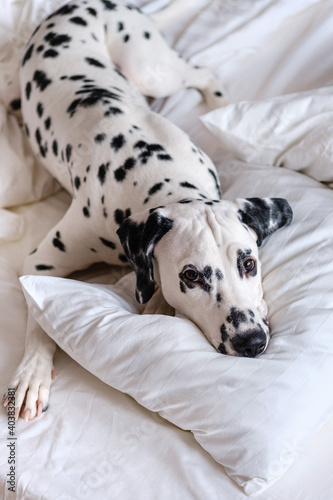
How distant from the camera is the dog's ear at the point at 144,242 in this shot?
64.2 inches

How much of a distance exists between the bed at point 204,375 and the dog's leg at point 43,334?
0.16 feet

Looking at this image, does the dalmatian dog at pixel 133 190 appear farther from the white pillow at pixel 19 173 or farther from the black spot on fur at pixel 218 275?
the white pillow at pixel 19 173

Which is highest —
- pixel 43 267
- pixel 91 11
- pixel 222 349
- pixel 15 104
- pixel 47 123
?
pixel 91 11

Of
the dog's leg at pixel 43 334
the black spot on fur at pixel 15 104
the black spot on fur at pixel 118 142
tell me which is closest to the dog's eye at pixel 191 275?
the dog's leg at pixel 43 334

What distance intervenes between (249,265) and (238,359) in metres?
0.31

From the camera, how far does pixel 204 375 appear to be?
1.38 metres

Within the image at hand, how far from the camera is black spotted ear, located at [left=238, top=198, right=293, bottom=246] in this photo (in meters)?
1.70

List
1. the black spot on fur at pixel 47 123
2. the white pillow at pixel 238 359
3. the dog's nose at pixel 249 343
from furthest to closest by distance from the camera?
the black spot on fur at pixel 47 123
the dog's nose at pixel 249 343
the white pillow at pixel 238 359

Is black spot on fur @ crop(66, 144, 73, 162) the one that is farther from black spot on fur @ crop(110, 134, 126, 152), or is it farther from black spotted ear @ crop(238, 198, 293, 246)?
black spotted ear @ crop(238, 198, 293, 246)

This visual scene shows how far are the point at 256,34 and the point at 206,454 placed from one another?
Answer: 218cm

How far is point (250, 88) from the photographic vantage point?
2.73 metres

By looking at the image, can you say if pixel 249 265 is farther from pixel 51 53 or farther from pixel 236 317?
pixel 51 53

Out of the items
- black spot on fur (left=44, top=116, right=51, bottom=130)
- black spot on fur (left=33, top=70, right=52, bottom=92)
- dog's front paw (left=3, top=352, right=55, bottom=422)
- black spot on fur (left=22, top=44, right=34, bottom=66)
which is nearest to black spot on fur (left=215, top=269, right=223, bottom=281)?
dog's front paw (left=3, top=352, right=55, bottom=422)

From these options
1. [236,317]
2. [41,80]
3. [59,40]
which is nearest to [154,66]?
[59,40]
